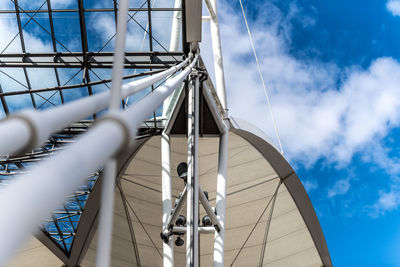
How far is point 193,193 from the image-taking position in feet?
48.9

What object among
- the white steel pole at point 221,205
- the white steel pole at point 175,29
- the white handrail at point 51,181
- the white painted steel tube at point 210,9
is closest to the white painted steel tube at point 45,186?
the white handrail at point 51,181

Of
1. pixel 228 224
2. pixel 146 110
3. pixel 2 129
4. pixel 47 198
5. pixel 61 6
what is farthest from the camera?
pixel 228 224

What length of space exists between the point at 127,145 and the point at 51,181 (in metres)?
0.88

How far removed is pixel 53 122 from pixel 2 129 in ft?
1.78

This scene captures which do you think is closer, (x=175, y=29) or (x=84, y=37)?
→ (x=84, y=37)

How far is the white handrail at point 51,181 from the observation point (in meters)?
1.78

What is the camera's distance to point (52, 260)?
111ft

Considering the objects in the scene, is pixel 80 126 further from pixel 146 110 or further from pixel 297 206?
pixel 146 110

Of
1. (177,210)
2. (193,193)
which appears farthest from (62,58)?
(193,193)

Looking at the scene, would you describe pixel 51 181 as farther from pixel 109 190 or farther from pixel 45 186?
pixel 109 190

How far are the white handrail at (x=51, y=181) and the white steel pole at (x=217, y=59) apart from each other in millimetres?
21520

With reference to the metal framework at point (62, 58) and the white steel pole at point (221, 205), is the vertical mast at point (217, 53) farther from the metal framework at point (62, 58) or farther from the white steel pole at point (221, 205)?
the metal framework at point (62, 58)

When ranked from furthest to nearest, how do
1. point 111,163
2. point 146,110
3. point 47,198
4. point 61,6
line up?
point 61,6 < point 146,110 < point 111,163 < point 47,198

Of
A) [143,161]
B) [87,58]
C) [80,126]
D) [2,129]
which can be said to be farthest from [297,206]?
[2,129]
